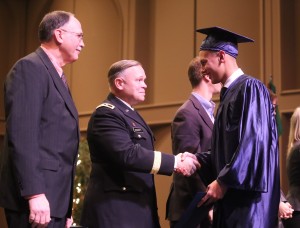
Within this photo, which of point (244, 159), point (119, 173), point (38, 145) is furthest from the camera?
point (119, 173)

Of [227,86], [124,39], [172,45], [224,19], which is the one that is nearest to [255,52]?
[224,19]

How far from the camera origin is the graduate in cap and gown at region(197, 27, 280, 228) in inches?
132

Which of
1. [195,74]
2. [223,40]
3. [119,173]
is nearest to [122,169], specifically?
[119,173]

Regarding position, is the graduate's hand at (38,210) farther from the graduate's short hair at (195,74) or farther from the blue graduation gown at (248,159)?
the graduate's short hair at (195,74)

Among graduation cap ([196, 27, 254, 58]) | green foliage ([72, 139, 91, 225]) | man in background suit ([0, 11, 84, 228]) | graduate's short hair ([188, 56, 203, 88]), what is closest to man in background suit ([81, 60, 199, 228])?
man in background suit ([0, 11, 84, 228])

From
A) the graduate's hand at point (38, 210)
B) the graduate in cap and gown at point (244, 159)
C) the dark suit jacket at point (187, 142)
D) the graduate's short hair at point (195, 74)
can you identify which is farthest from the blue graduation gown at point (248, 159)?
the graduate's short hair at point (195, 74)

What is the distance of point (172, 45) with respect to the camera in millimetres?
9406

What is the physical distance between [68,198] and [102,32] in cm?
768

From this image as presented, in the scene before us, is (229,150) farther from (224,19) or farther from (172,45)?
(172,45)

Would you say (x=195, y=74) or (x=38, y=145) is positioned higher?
(x=195, y=74)

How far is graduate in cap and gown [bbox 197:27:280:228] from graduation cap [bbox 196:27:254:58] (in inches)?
6.8

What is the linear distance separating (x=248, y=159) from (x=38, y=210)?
1158mm

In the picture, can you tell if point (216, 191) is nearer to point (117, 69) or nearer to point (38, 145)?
point (38, 145)

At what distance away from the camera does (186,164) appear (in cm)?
393
